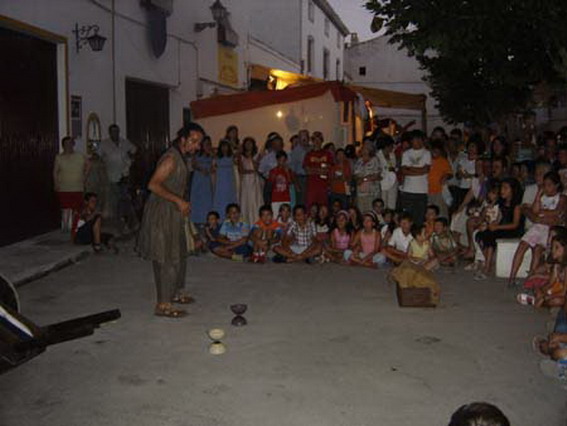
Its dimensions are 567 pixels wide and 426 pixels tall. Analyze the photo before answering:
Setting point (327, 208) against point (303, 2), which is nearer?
point (327, 208)

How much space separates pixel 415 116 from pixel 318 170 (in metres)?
30.4

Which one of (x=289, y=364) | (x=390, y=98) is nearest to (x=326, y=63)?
(x=390, y=98)

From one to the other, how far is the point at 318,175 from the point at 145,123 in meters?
5.45

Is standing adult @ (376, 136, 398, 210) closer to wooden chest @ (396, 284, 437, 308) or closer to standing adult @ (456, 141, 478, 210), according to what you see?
standing adult @ (456, 141, 478, 210)

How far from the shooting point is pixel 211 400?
4820mm

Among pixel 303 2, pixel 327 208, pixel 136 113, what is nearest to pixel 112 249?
pixel 327 208

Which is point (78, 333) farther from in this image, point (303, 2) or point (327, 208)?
point (303, 2)

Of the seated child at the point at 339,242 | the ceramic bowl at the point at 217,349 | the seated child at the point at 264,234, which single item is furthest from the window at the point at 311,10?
the ceramic bowl at the point at 217,349

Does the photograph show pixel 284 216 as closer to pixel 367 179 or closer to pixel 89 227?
pixel 367 179

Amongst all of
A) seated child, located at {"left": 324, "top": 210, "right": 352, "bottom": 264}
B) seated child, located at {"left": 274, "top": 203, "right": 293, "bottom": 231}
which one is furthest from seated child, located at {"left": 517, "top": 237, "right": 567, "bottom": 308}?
seated child, located at {"left": 274, "top": 203, "right": 293, "bottom": 231}

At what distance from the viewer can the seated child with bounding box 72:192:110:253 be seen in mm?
10766

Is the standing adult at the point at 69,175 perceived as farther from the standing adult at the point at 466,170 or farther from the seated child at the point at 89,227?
the standing adult at the point at 466,170

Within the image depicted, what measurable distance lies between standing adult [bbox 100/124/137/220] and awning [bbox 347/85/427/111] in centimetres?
887

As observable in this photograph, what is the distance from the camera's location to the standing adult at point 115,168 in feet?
40.0
